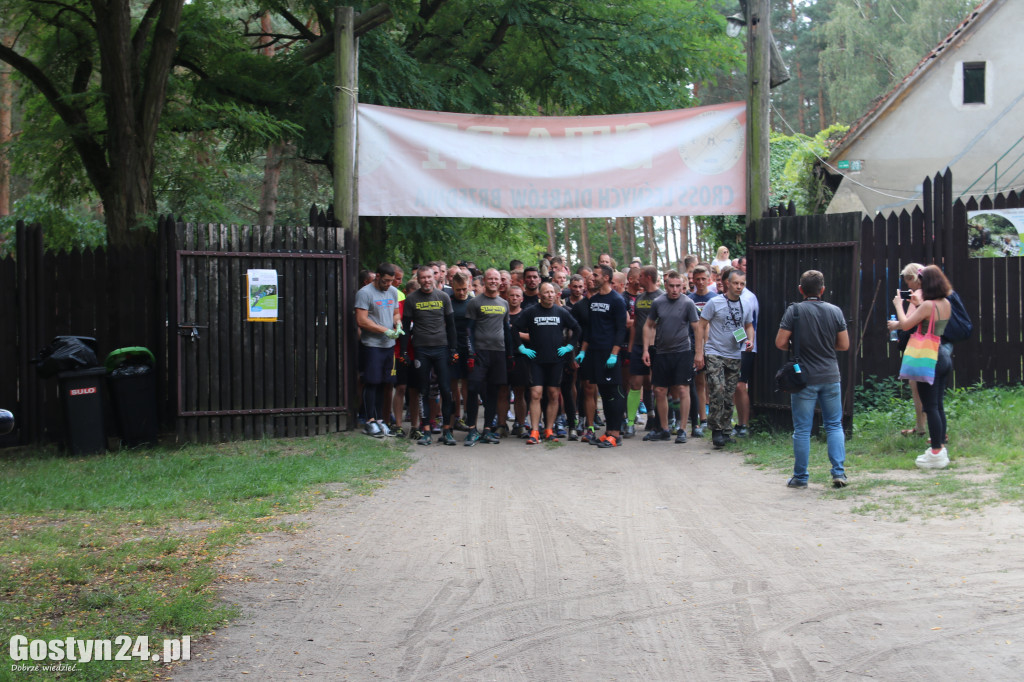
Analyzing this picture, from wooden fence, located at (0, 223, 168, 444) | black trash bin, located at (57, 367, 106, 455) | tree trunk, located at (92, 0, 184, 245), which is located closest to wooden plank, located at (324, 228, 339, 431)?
wooden fence, located at (0, 223, 168, 444)

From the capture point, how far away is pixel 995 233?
13086 millimetres

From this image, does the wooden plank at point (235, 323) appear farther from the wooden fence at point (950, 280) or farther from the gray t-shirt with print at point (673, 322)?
the wooden fence at point (950, 280)

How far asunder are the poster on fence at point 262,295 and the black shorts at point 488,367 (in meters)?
2.52

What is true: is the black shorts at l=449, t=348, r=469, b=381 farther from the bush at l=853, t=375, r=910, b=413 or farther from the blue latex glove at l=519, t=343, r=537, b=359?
the bush at l=853, t=375, r=910, b=413

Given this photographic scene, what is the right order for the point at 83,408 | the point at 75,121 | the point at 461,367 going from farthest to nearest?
the point at 75,121 < the point at 461,367 < the point at 83,408

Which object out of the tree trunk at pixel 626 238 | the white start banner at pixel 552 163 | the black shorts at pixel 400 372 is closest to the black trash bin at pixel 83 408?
the black shorts at pixel 400 372

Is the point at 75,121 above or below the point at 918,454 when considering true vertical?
above

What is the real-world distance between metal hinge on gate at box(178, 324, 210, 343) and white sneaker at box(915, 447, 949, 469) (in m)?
8.01

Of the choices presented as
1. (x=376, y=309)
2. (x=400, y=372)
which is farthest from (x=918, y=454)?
(x=376, y=309)

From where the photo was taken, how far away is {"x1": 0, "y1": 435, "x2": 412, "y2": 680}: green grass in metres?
5.13

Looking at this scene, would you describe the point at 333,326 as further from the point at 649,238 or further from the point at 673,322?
the point at 649,238

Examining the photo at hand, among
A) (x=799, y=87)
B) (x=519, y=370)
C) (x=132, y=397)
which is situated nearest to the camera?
(x=132, y=397)

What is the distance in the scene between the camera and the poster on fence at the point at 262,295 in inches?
463

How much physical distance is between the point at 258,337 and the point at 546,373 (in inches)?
140
